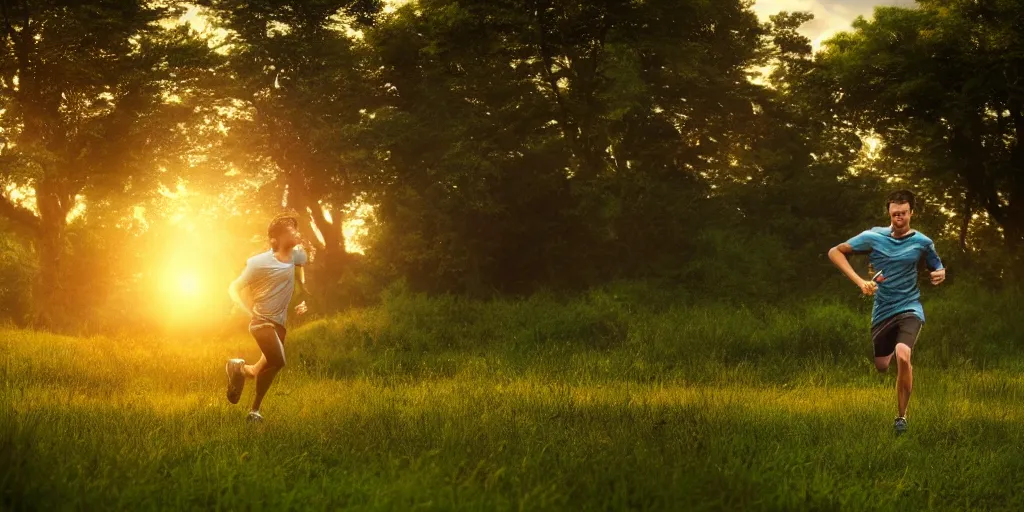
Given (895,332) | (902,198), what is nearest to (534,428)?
(895,332)

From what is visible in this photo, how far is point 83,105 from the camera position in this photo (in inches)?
1033

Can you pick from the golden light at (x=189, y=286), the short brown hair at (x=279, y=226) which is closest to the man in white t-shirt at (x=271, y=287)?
the short brown hair at (x=279, y=226)

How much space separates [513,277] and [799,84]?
11352 millimetres

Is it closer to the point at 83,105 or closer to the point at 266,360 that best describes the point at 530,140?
the point at 83,105

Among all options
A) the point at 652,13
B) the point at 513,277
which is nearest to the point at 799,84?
the point at 652,13

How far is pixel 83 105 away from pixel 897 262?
24.4 m

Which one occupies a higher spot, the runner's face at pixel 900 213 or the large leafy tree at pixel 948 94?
the large leafy tree at pixel 948 94

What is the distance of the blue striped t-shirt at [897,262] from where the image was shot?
915 centimetres

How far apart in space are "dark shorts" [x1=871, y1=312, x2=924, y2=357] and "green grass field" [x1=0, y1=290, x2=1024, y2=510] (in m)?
0.79

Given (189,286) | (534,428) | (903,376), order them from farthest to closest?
(189,286), (903,376), (534,428)

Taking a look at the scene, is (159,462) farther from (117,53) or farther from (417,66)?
(417,66)

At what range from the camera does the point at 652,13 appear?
1022 inches

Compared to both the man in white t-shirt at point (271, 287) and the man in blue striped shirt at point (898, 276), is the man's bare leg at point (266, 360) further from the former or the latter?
the man in blue striped shirt at point (898, 276)

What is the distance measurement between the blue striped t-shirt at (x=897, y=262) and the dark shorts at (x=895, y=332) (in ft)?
0.20
